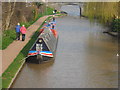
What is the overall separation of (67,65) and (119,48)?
782cm

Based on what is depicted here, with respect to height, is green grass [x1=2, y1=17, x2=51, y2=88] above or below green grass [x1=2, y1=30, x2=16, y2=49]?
below

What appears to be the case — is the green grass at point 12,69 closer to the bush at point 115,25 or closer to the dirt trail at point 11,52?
the dirt trail at point 11,52

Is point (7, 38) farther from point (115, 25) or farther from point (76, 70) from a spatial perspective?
point (115, 25)

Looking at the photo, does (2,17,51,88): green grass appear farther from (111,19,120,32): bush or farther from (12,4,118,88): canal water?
(111,19,120,32): bush

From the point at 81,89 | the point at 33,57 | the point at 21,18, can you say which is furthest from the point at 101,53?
the point at 21,18

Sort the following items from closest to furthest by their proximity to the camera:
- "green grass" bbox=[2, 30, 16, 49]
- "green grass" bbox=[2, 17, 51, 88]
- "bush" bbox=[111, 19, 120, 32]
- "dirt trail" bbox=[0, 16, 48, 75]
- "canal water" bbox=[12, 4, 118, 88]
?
"green grass" bbox=[2, 17, 51, 88], "canal water" bbox=[12, 4, 118, 88], "dirt trail" bbox=[0, 16, 48, 75], "green grass" bbox=[2, 30, 16, 49], "bush" bbox=[111, 19, 120, 32]

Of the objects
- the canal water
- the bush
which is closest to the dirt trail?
the canal water

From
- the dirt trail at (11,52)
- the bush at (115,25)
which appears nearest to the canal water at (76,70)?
the dirt trail at (11,52)

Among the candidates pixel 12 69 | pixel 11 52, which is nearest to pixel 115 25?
pixel 11 52

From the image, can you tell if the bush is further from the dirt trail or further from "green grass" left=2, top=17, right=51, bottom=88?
"green grass" left=2, top=17, right=51, bottom=88

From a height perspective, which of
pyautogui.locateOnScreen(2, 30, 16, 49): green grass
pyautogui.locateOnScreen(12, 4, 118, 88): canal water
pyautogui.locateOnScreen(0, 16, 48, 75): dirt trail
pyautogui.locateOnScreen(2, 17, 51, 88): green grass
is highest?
pyautogui.locateOnScreen(2, 30, 16, 49): green grass

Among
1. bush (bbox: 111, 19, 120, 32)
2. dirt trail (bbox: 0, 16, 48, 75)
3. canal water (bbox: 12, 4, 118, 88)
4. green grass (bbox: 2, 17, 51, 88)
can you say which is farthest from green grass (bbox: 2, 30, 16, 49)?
bush (bbox: 111, 19, 120, 32)

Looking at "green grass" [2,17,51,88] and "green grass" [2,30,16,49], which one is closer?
"green grass" [2,17,51,88]

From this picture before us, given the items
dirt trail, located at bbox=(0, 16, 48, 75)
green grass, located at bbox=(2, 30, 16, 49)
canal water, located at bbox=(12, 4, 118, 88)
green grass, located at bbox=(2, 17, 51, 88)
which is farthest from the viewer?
green grass, located at bbox=(2, 30, 16, 49)
